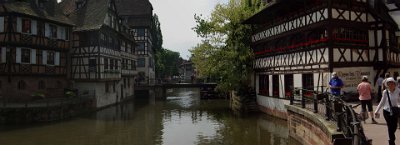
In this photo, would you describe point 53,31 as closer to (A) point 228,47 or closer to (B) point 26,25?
(B) point 26,25

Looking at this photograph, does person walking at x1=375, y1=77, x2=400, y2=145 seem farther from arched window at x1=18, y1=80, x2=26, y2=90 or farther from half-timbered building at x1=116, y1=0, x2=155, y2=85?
half-timbered building at x1=116, y1=0, x2=155, y2=85

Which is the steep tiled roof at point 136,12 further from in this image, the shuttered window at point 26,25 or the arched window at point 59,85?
the shuttered window at point 26,25

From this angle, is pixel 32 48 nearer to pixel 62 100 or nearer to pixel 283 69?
pixel 62 100

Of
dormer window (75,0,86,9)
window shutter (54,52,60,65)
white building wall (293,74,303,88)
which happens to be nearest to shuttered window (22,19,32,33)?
window shutter (54,52,60,65)

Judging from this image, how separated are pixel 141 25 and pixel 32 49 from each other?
34914mm

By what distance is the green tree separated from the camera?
3644 centimetres

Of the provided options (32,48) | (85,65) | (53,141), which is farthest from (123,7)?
(53,141)

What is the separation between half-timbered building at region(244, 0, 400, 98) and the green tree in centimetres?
685

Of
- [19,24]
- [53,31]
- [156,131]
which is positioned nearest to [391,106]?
[156,131]

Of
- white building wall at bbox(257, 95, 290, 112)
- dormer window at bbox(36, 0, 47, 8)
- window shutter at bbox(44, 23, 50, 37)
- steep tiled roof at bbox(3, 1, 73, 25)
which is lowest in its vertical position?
white building wall at bbox(257, 95, 290, 112)

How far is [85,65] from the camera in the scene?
3956cm

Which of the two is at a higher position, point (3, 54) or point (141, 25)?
point (141, 25)

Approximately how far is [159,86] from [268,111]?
90.6ft

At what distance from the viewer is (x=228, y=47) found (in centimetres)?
3716
